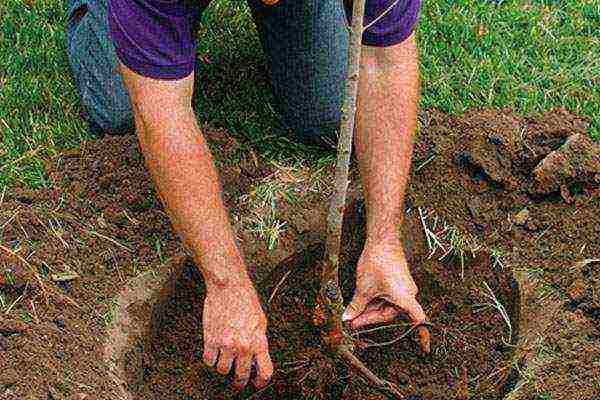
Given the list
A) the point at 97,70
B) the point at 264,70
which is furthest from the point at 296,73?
the point at 97,70

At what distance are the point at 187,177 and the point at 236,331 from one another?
1.18 ft

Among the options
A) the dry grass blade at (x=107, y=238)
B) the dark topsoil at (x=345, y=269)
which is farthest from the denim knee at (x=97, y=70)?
the dry grass blade at (x=107, y=238)

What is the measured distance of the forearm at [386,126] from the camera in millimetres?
2508

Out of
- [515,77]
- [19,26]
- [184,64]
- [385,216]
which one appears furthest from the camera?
[19,26]

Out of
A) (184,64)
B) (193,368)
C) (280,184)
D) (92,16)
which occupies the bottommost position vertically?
(193,368)

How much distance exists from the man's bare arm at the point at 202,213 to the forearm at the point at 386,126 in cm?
38

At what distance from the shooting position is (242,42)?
341 centimetres

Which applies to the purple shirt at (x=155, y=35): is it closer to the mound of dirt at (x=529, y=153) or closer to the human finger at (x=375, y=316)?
the human finger at (x=375, y=316)

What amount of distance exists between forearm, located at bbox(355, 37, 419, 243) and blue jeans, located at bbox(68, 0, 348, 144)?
1.83ft

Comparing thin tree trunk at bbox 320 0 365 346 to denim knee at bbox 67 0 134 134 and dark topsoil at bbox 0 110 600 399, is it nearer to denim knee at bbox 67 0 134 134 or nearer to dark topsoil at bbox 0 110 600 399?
dark topsoil at bbox 0 110 600 399

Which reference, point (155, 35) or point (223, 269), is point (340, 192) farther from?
point (155, 35)

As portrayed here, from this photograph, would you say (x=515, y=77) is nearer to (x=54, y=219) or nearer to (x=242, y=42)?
(x=242, y=42)

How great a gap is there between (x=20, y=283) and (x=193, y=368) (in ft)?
1.57

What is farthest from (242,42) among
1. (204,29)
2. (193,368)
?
(193,368)
